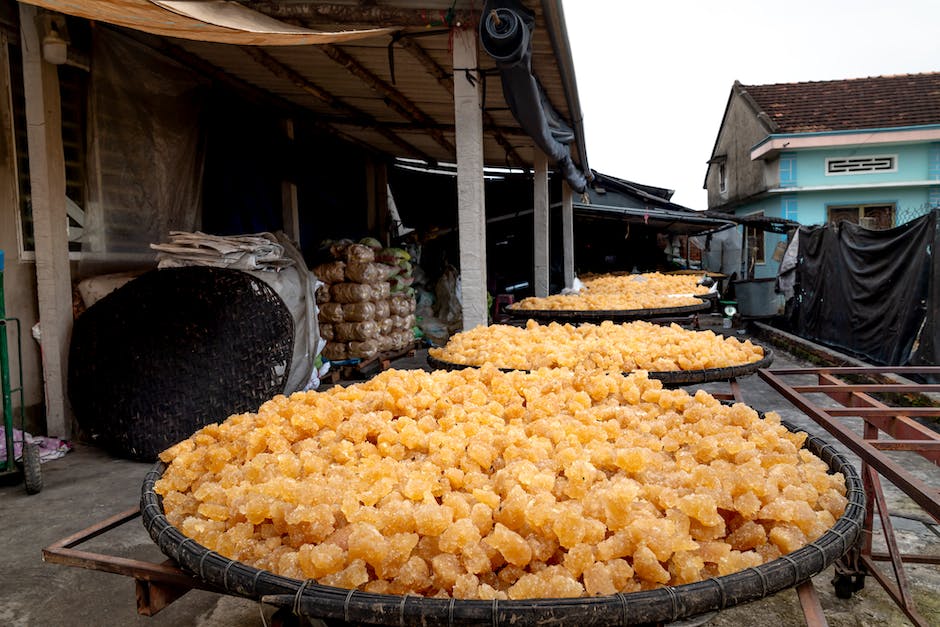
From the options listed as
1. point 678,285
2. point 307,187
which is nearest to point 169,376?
point 307,187

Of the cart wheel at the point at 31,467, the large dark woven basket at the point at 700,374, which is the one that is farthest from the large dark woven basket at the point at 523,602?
the cart wheel at the point at 31,467

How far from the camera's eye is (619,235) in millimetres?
16734

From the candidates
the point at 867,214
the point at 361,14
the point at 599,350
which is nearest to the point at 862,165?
the point at 867,214

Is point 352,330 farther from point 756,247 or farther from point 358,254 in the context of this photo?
point 756,247

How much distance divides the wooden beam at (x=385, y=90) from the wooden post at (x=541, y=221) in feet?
4.72

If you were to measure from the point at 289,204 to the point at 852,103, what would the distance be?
661 inches

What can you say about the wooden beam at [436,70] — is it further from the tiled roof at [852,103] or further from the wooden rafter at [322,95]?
the tiled roof at [852,103]

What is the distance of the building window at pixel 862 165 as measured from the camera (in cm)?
1489

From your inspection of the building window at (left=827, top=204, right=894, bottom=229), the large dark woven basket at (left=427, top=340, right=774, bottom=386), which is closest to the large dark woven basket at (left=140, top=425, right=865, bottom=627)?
the large dark woven basket at (left=427, top=340, right=774, bottom=386)

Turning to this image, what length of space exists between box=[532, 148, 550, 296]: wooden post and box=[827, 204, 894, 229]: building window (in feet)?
34.2

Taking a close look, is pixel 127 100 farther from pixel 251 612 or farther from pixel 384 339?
pixel 251 612

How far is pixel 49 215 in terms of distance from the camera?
4.39 metres

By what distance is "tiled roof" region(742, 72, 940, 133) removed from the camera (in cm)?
1563

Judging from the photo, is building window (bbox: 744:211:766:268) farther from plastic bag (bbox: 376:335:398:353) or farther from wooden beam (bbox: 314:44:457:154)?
plastic bag (bbox: 376:335:398:353)
